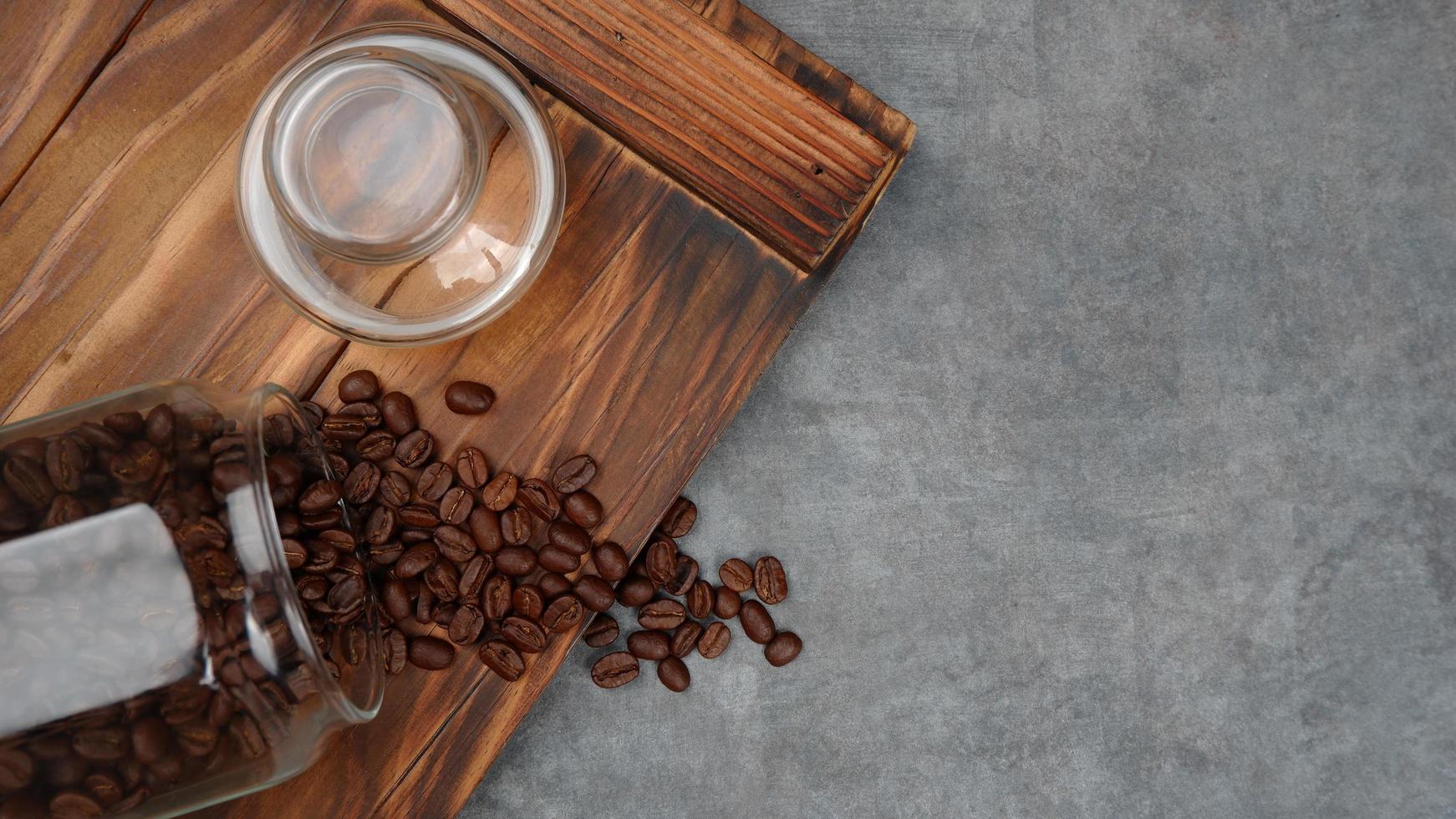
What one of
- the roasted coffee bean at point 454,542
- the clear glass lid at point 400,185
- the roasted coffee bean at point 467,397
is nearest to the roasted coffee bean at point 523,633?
the roasted coffee bean at point 454,542

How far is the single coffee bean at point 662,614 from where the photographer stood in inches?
68.2

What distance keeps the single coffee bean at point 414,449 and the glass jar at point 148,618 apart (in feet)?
→ 0.77

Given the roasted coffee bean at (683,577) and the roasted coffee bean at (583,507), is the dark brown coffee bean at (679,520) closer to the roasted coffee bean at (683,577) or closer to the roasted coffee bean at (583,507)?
the roasted coffee bean at (683,577)

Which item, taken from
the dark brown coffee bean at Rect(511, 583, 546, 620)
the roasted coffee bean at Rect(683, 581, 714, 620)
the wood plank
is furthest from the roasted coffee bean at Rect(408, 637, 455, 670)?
the wood plank

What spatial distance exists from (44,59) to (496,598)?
1095mm

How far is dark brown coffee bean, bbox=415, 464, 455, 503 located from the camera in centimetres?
149

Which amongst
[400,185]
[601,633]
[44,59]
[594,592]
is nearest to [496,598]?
[594,592]

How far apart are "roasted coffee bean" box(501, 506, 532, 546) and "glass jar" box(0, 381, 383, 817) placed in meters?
0.36

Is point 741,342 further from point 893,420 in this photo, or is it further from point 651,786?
point 651,786

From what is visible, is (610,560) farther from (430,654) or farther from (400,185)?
(400,185)

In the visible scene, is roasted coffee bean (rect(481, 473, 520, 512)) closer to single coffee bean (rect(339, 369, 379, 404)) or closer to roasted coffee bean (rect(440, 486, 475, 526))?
roasted coffee bean (rect(440, 486, 475, 526))

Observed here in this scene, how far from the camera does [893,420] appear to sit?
1802 mm

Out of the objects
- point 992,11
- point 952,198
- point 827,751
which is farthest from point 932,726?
point 992,11

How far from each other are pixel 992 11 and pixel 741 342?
0.88 m
